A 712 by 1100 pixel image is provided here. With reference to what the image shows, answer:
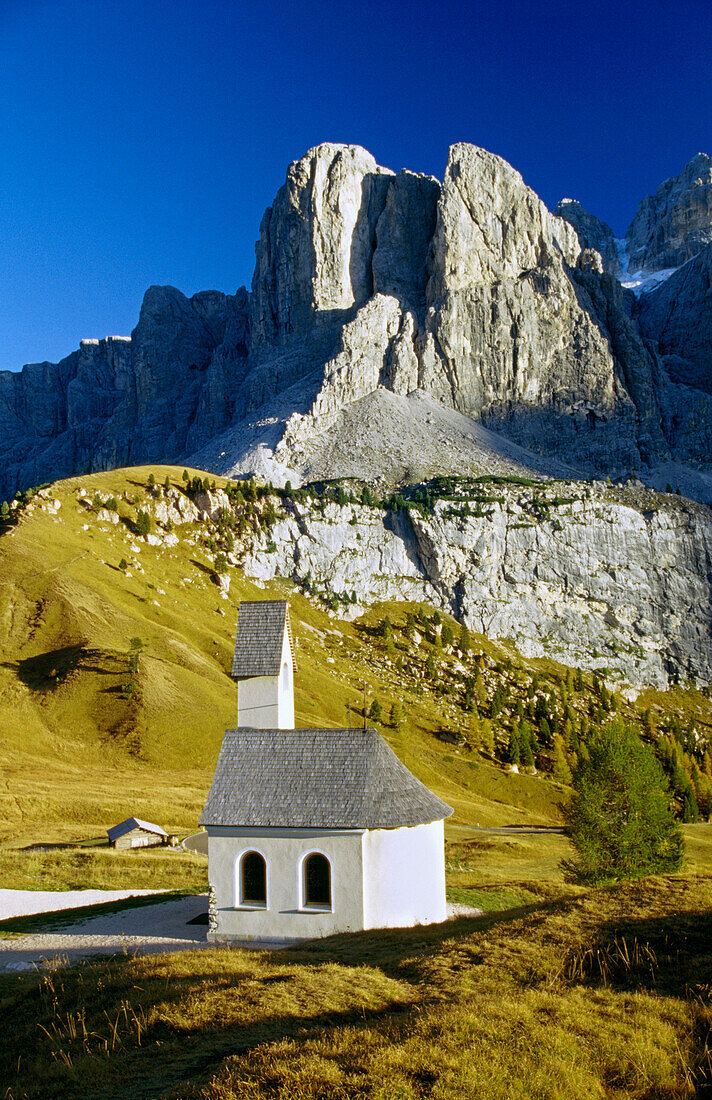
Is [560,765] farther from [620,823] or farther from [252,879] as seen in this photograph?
[252,879]

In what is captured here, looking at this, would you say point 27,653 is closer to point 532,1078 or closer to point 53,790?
point 53,790

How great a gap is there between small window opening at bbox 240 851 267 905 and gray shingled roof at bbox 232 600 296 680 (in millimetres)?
7430

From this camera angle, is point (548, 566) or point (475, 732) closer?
point (475, 732)

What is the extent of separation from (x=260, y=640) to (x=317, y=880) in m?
10.1

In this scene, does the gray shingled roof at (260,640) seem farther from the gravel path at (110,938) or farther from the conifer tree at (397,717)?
the conifer tree at (397,717)

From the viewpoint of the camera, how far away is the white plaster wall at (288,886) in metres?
24.8

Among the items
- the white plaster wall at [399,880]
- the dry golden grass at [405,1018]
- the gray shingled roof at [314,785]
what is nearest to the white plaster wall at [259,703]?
the gray shingled roof at [314,785]

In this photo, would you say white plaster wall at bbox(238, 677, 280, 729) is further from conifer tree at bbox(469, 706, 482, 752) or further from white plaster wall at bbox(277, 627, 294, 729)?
conifer tree at bbox(469, 706, 482, 752)

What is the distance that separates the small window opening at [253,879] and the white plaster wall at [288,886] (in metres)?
0.25

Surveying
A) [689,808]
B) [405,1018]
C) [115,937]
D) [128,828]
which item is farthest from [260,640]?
[689,808]

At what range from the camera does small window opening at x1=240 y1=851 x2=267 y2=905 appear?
1011 inches

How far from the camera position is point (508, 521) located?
168250 millimetres

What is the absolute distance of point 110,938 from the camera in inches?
987

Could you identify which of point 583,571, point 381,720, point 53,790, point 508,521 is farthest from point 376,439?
point 53,790
